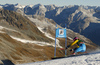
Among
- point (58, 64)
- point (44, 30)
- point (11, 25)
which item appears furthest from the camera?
point (44, 30)

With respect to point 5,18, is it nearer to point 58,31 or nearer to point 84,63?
point 58,31

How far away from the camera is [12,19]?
475ft

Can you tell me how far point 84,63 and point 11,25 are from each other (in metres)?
130

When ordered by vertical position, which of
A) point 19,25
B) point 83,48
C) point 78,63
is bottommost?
point 19,25

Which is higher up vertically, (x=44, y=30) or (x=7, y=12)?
(x=7, y=12)

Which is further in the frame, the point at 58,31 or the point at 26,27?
the point at 26,27

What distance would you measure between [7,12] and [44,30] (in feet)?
136

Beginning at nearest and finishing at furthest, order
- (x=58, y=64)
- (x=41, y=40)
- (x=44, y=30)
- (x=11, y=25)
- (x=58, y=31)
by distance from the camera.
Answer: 1. (x=58, y=64)
2. (x=58, y=31)
3. (x=41, y=40)
4. (x=11, y=25)
5. (x=44, y=30)

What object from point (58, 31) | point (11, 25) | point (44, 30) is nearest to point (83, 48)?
point (58, 31)

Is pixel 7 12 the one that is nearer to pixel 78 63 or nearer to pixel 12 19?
pixel 12 19

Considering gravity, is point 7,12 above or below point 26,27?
above

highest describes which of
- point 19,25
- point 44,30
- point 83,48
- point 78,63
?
point 78,63

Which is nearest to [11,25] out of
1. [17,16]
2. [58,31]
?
[17,16]

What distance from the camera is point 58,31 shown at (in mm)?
22000
